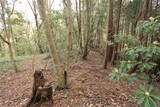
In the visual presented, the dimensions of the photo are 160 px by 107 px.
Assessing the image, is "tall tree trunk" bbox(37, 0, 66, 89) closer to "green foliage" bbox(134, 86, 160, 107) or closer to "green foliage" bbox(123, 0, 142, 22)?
"green foliage" bbox(134, 86, 160, 107)

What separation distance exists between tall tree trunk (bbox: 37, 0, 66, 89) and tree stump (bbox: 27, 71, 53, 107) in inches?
19.7

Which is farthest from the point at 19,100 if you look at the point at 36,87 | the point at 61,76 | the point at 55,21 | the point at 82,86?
the point at 55,21

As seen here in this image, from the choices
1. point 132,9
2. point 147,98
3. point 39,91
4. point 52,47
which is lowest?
point 39,91

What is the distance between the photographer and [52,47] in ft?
9.16

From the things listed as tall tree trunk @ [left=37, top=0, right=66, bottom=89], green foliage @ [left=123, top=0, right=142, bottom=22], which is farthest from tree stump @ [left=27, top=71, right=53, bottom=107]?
green foliage @ [left=123, top=0, right=142, bottom=22]

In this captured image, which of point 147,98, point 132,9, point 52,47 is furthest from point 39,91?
point 132,9

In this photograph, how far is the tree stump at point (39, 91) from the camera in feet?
8.20

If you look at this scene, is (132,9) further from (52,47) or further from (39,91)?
(39,91)

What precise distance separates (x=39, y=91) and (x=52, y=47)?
3.32 ft

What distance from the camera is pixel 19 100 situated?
3.00 metres

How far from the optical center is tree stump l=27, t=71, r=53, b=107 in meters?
2.50

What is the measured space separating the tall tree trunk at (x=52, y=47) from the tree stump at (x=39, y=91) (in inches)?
19.7

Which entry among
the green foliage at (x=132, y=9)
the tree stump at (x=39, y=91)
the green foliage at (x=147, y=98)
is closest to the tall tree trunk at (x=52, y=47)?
the tree stump at (x=39, y=91)

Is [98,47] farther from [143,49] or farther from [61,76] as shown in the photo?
[143,49]
